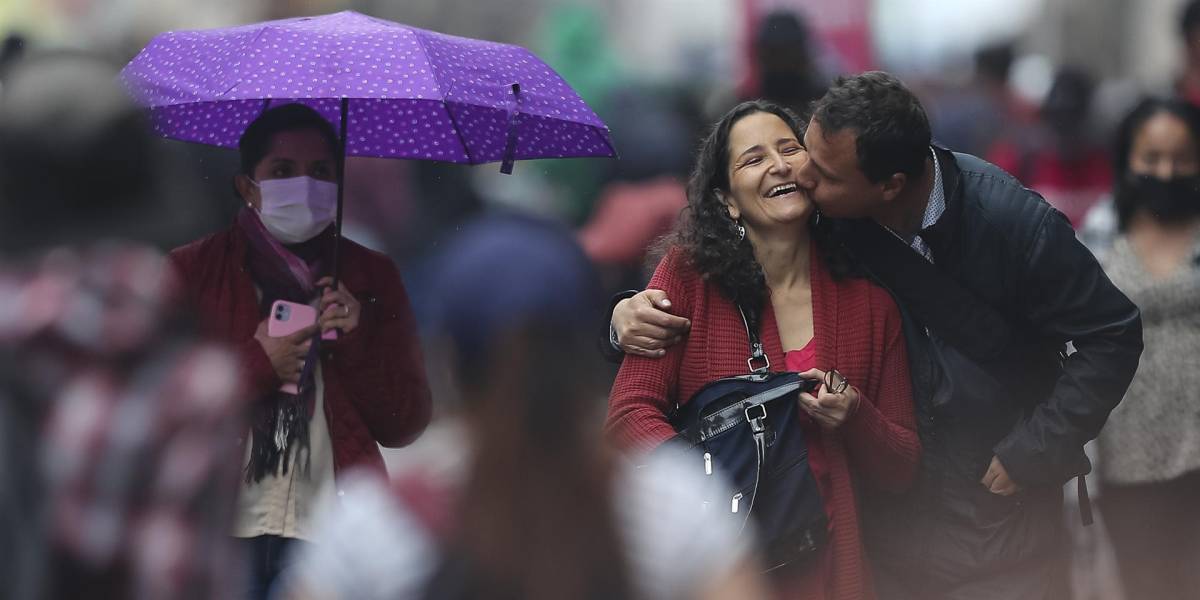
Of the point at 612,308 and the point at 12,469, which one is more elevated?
the point at 12,469

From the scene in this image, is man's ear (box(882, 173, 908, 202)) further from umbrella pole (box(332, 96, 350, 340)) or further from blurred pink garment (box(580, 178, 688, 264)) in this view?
blurred pink garment (box(580, 178, 688, 264))

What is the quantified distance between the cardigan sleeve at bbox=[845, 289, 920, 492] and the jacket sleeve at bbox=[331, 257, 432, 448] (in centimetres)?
130

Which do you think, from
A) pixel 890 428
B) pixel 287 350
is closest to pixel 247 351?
pixel 287 350

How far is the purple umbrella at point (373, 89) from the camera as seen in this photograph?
4551 millimetres

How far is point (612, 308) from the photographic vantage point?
464 centimetres

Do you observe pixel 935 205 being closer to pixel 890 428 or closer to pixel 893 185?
pixel 893 185

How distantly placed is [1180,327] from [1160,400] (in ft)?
0.86

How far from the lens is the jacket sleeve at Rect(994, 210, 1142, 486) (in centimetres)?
445

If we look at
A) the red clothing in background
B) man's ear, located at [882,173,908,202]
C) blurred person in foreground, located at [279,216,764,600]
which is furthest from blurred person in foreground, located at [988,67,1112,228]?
blurred person in foreground, located at [279,216,764,600]

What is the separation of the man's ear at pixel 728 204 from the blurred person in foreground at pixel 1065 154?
3.75 meters

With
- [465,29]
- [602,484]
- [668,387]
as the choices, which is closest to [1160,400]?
[668,387]

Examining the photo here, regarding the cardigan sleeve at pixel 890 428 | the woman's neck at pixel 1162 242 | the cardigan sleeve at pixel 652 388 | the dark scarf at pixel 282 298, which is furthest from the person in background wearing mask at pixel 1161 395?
the dark scarf at pixel 282 298

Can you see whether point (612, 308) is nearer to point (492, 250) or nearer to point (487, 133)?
point (487, 133)

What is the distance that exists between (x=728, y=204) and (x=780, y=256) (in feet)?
0.65
